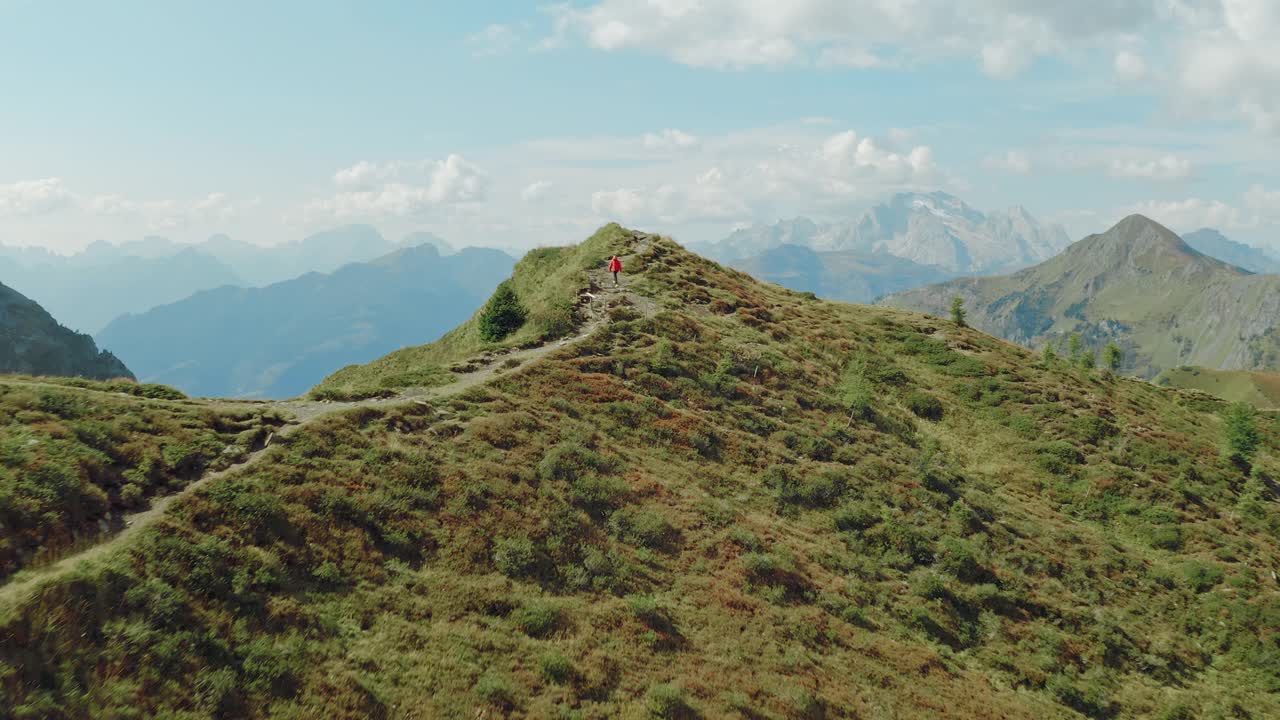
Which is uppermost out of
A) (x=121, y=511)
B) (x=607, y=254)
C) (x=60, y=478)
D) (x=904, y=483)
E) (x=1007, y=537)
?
(x=607, y=254)

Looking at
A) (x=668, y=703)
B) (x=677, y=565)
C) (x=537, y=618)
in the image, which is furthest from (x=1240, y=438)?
(x=537, y=618)

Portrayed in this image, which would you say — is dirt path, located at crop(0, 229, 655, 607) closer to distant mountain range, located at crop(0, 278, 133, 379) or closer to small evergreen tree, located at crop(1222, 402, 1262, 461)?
small evergreen tree, located at crop(1222, 402, 1262, 461)

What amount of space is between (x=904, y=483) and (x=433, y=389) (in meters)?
28.2

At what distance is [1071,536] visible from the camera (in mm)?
35812

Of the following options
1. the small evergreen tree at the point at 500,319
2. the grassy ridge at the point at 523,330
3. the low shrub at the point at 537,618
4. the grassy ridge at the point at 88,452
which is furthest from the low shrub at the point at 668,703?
the small evergreen tree at the point at 500,319

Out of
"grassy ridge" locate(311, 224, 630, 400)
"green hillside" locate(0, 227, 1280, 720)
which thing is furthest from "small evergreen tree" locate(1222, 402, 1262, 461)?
"grassy ridge" locate(311, 224, 630, 400)

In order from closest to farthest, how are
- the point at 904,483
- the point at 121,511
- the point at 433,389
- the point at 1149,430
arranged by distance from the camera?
the point at 121,511 < the point at 433,389 < the point at 904,483 < the point at 1149,430

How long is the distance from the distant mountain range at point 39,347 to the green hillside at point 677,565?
179860 millimetres

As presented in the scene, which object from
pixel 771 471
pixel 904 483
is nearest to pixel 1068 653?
pixel 904 483

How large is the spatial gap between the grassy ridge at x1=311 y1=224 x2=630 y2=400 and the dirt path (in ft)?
3.30

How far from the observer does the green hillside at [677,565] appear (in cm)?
1434

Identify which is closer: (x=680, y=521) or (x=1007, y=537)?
(x=680, y=521)

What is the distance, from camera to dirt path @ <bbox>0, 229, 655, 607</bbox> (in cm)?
1332

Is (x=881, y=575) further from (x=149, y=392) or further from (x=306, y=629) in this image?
(x=149, y=392)
